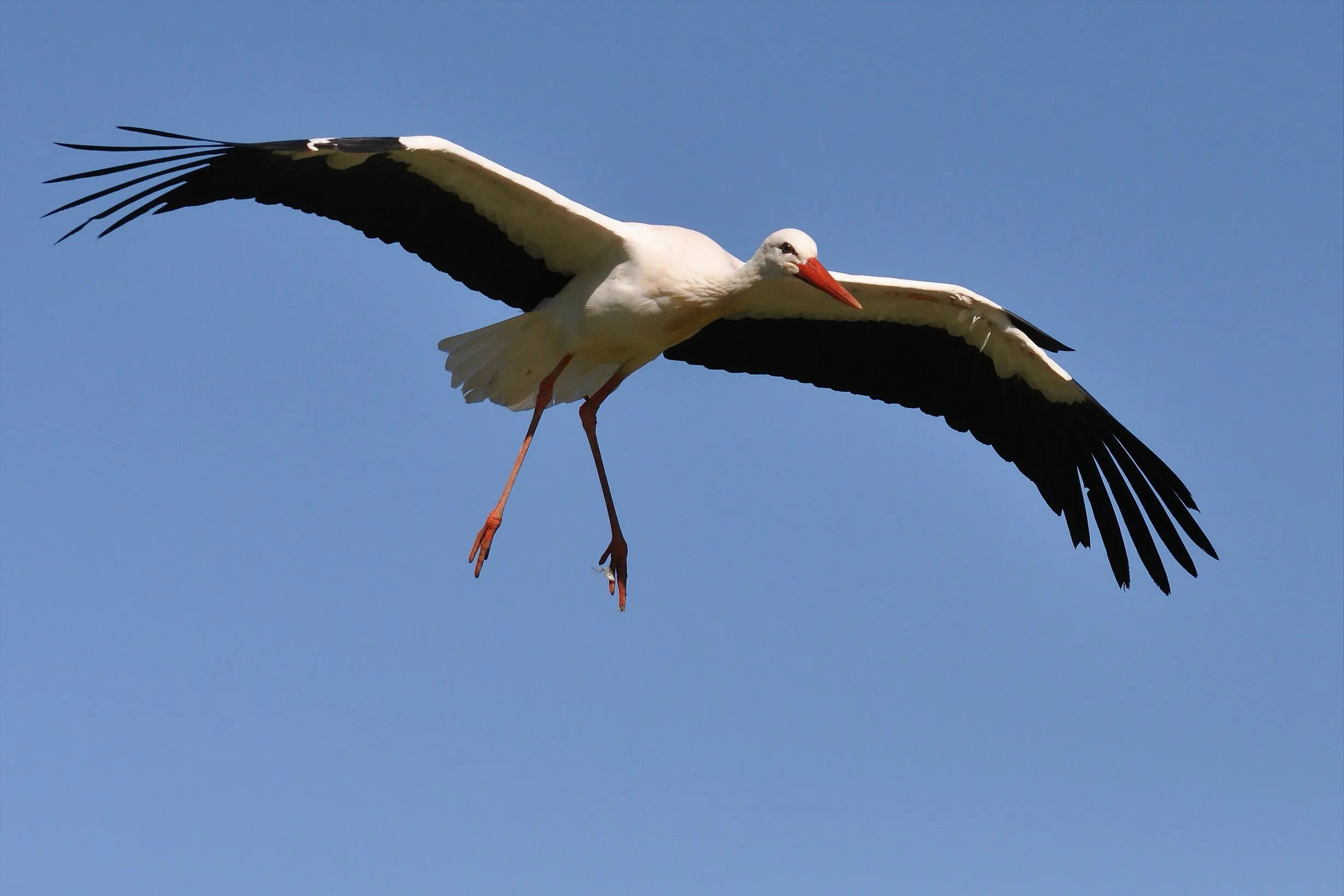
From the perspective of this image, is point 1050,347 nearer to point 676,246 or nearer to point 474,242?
point 676,246

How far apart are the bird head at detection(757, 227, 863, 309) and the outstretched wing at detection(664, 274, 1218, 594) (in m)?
1.02

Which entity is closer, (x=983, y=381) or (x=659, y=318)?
(x=659, y=318)

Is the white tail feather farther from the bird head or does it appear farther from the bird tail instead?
the bird head

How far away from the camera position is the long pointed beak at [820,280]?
361 inches

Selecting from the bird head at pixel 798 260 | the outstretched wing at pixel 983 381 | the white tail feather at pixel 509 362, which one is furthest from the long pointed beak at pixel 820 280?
the white tail feather at pixel 509 362

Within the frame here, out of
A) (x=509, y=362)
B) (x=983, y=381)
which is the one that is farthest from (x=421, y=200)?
(x=983, y=381)

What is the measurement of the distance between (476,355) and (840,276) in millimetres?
2194

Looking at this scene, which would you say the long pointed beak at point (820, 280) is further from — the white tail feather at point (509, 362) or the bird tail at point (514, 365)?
the white tail feather at point (509, 362)

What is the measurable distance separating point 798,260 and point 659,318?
0.82 meters

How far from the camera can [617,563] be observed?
10031 mm

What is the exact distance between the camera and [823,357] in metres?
10.9

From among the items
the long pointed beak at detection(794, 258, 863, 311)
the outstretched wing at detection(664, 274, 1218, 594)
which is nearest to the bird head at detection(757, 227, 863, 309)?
the long pointed beak at detection(794, 258, 863, 311)

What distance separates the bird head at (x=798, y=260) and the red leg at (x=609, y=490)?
141cm

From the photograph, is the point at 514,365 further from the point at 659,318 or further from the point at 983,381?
the point at 983,381
